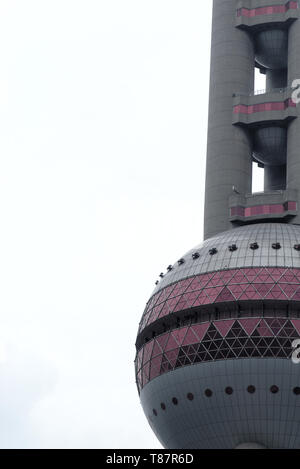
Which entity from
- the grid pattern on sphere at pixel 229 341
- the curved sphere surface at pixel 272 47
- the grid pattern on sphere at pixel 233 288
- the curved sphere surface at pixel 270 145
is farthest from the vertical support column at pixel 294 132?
the grid pattern on sphere at pixel 229 341

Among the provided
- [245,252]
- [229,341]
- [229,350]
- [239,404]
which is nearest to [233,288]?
[245,252]

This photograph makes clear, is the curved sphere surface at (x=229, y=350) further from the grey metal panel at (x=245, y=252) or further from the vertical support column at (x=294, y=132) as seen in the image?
the vertical support column at (x=294, y=132)

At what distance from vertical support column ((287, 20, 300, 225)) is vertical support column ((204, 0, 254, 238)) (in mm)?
4837

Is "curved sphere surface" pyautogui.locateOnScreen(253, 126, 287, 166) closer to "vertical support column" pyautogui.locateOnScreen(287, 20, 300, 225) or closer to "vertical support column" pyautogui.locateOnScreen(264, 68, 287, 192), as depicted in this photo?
"vertical support column" pyautogui.locateOnScreen(264, 68, 287, 192)

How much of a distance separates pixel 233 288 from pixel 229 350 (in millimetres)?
5768

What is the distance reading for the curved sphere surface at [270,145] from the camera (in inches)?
4781

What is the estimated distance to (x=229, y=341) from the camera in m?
94.6

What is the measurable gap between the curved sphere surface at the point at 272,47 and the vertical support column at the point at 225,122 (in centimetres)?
165

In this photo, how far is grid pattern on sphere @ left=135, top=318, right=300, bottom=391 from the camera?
308ft

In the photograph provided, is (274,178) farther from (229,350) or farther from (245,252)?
(229,350)

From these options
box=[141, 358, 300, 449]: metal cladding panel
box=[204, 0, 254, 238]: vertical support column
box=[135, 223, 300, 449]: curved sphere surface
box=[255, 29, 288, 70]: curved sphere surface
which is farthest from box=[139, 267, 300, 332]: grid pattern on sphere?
box=[255, 29, 288, 70]: curved sphere surface

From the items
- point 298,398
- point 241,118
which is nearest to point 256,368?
point 298,398

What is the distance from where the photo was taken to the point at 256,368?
93.1m
